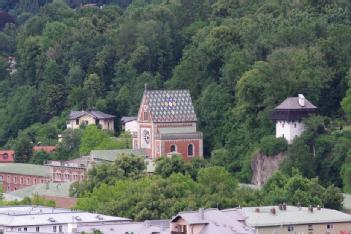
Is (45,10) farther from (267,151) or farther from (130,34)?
(267,151)

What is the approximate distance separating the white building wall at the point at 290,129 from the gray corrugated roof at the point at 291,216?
18.7 m

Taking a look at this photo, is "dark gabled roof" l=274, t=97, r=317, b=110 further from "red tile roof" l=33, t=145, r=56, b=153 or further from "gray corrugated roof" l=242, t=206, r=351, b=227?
"red tile roof" l=33, t=145, r=56, b=153

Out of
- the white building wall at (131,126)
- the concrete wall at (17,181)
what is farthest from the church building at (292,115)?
the concrete wall at (17,181)

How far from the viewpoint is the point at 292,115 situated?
368 feet

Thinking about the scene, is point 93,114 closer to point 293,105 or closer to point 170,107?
point 170,107

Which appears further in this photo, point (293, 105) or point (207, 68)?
point (207, 68)

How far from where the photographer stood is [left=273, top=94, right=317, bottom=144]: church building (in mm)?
112000

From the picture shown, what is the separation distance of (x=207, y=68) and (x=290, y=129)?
15.5m

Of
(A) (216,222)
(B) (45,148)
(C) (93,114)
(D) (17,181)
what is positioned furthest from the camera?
(C) (93,114)

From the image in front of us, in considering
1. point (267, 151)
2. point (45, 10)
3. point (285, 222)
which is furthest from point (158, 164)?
point (45, 10)

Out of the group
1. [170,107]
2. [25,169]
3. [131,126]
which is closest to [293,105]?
[170,107]

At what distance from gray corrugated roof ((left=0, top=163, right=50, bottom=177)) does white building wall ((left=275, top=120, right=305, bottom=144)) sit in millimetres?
18722

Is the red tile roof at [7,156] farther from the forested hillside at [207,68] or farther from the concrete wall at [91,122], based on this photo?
the concrete wall at [91,122]

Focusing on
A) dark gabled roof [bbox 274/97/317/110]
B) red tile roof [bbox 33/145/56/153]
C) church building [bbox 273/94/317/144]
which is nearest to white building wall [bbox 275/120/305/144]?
church building [bbox 273/94/317/144]
